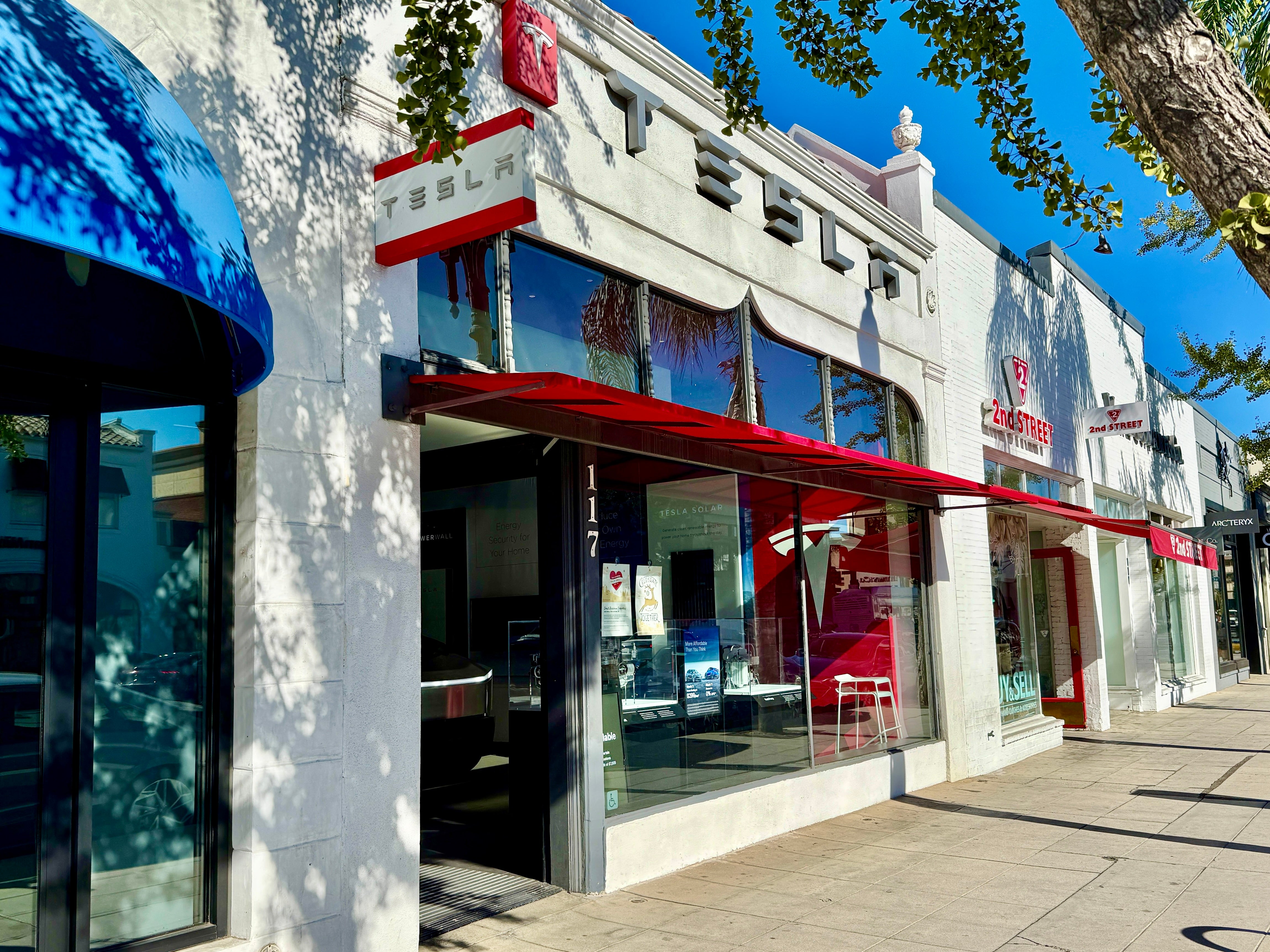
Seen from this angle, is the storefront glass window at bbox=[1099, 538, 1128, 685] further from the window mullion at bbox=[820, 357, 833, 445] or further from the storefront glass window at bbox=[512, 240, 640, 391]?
the storefront glass window at bbox=[512, 240, 640, 391]

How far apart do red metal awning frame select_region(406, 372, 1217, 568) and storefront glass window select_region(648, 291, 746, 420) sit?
0.54 meters

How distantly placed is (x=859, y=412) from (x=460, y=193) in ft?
20.6

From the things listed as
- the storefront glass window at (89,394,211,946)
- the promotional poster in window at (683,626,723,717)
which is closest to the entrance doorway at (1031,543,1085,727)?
the promotional poster in window at (683,626,723,717)

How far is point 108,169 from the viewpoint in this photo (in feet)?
10.3

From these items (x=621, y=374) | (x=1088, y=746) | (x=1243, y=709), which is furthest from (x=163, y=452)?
(x=1243, y=709)

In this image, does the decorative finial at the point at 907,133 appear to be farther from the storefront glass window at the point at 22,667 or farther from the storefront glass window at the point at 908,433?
the storefront glass window at the point at 22,667

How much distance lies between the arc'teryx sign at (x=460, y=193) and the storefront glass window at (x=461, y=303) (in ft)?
1.45

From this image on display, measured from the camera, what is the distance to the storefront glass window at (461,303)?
600 cm

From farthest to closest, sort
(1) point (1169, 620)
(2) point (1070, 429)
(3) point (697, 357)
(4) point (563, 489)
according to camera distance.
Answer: (1) point (1169, 620)
(2) point (1070, 429)
(3) point (697, 357)
(4) point (563, 489)

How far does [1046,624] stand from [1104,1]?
46.1 feet

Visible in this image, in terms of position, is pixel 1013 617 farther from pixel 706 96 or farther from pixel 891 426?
pixel 706 96

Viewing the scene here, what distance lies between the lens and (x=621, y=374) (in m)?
7.38

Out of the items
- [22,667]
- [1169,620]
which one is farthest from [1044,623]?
[22,667]


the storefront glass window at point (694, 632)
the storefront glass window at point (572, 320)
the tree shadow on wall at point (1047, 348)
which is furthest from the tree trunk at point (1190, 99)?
the tree shadow on wall at point (1047, 348)
